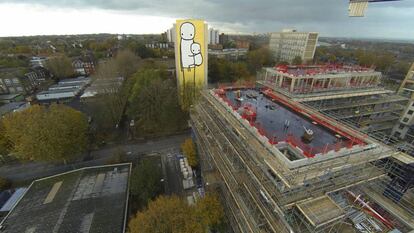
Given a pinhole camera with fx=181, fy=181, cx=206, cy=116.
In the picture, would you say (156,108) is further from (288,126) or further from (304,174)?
(304,174)

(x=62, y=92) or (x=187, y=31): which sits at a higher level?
(x=187, y=31)

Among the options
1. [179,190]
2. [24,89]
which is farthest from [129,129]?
[24,89]

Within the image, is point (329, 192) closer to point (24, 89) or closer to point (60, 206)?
point (60, 206)

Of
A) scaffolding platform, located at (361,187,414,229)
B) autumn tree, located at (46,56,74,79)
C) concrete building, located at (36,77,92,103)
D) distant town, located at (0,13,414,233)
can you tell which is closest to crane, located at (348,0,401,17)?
distant town, located at (0,13,414,233)

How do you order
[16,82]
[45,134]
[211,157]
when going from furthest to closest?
[16,82], [45,134], [211,157]

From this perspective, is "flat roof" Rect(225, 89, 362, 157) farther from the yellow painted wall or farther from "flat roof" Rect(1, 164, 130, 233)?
the yellow painted wall

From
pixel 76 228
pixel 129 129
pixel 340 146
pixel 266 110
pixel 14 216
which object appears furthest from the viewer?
pixel 129 129

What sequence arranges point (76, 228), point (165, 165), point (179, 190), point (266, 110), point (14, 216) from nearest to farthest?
point (76, 228)
point (14, 216)
point (266, 110)
point (179, 190)
point (165, 165)

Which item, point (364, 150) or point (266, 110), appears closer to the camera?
point (364, 150)

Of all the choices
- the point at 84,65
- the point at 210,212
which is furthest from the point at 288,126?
the point at 84,65
